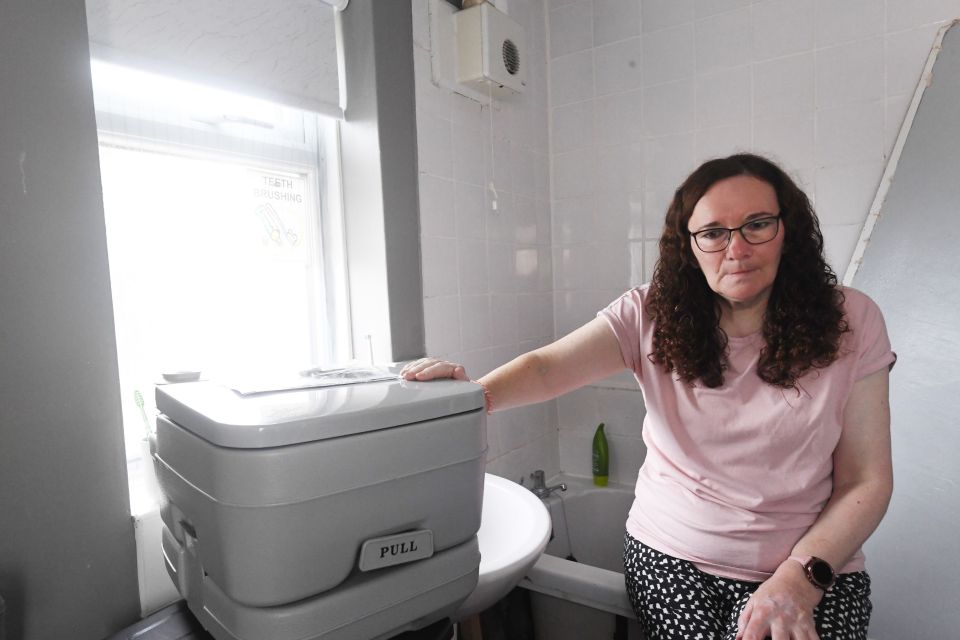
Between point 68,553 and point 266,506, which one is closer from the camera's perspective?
point 266,506

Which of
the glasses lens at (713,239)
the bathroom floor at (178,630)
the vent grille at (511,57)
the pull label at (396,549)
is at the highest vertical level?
the vent grille at (511,57)

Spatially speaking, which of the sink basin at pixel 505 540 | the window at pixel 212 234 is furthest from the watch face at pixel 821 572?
the window at pixel 212 234

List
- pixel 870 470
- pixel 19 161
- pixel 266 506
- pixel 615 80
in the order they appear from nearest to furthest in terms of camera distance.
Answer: pixel 266 506, pixel 19 161, pixel 870 470, pixel 615 80

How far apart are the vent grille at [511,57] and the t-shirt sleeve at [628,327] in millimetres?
909

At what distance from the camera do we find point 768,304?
3.63 feet

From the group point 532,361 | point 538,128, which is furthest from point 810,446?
point 538,128

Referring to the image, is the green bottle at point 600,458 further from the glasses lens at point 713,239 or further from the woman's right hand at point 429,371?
the woman's right hand at point 429,371

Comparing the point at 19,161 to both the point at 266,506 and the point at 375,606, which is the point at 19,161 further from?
the point at 375,606

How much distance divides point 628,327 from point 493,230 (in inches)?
30.3

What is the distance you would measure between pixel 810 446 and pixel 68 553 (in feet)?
3.93

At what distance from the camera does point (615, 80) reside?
1.99 m

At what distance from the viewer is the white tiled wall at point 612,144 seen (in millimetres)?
1636

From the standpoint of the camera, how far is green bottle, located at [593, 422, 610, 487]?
205 centimetres

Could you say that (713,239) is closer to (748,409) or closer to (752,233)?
(752,233)
